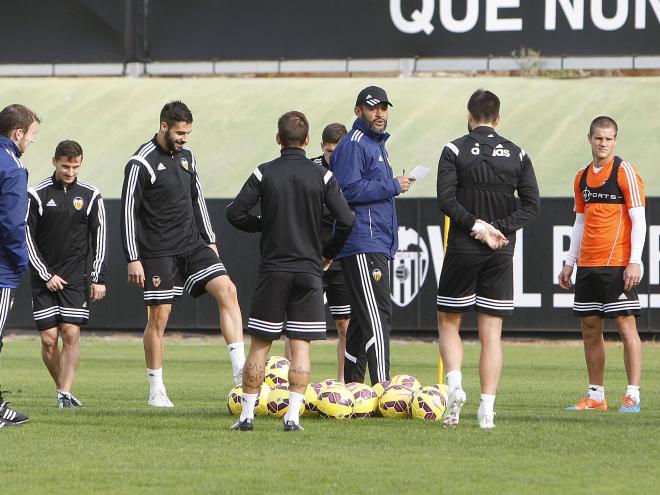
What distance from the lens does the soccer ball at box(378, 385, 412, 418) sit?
1000 cm

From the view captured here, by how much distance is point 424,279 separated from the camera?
67.8 feet

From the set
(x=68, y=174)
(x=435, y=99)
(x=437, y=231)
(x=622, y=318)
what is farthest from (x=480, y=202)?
(x=435, y=99)

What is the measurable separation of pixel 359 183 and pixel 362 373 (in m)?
1.73

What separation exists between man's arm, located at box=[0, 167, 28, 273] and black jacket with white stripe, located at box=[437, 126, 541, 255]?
2.89 m

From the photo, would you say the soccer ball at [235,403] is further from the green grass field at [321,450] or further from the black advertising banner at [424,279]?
the black advertising banner at [424,279]

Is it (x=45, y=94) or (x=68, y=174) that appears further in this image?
(x=45, y=94)

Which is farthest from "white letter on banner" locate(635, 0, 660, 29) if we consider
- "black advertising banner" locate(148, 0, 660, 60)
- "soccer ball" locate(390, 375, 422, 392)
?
"soccer ball" locate(390, 375, 422, 392)

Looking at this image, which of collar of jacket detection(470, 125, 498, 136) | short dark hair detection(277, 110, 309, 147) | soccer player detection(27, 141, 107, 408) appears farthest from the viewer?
soccer player detection(27, 141, 107, 408)

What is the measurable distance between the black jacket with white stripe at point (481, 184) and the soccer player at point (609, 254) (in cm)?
168

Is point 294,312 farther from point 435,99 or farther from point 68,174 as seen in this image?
point 435,99

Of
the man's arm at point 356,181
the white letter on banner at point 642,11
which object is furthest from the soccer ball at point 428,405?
the white letter on banner at point 642,11

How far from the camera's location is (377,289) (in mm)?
10211

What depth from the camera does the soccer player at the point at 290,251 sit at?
29.5 ft

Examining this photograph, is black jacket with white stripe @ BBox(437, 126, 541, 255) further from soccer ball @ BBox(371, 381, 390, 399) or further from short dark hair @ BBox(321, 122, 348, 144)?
short dark hair @ BBox(321, 122, 348, 144)
